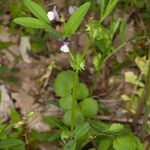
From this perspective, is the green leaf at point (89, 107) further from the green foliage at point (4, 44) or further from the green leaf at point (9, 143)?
the green foliage at point (4, 44)

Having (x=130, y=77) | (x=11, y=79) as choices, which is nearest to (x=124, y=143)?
(x=130, y=77)

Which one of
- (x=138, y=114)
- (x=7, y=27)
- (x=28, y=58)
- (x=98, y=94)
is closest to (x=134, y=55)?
(x=98, y=94)

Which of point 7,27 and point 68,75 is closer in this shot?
point 68,75

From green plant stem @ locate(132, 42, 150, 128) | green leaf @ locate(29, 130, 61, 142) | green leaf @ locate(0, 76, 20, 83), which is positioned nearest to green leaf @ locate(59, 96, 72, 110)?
green leaf @ locate(29, 130, 61, 142)

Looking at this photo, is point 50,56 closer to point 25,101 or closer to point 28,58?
point 28,58

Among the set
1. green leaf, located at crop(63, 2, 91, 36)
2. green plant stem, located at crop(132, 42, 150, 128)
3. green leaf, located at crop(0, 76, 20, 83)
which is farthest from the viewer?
green leaf, located at crop(0, 76, 20, 83)

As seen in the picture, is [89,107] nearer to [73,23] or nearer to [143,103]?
[143,103]

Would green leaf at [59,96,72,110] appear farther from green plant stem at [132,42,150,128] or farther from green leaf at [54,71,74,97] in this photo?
green plant stem at [132,42,150,128]
